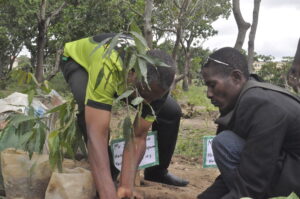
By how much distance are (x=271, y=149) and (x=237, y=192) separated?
242 mm

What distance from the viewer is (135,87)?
1930 mm

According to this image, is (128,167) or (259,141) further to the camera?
(128,167)

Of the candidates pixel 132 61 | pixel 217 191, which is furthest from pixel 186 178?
pixel 132 61

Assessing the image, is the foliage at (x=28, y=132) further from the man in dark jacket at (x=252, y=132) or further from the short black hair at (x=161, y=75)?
the man in dark jacket at (x=252, y=132)

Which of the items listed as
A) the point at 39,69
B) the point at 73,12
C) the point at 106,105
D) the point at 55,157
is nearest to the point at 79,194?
the point at 55,157

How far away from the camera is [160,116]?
8.88 feet

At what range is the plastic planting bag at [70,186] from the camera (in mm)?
2025

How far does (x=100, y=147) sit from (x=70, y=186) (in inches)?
11.0

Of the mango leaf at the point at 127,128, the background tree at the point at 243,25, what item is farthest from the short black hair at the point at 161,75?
the background tree at the point at 243,25

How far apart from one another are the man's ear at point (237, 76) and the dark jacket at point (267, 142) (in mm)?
70

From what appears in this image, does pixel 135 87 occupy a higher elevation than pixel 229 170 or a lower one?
higher

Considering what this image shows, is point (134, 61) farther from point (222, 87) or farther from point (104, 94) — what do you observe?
point (222, 87)

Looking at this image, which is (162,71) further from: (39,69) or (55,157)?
(39,69)

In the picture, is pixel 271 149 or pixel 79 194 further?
pixel 79 194
